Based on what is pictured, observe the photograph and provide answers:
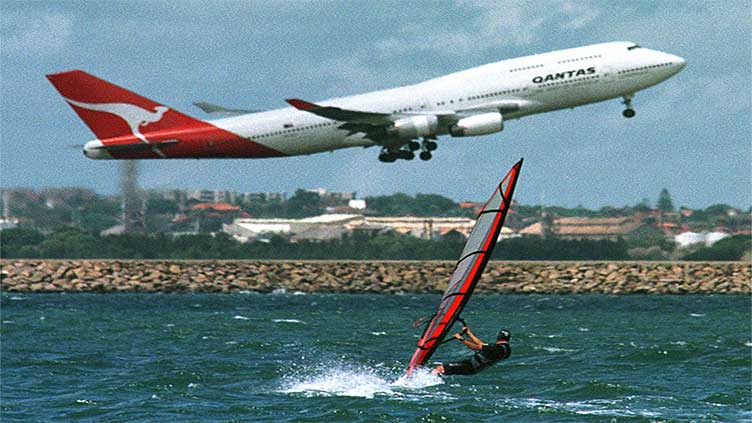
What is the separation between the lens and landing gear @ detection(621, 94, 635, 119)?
68.6 m

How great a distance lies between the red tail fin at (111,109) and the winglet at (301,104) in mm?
7460

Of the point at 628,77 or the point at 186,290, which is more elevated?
the point at 628,77

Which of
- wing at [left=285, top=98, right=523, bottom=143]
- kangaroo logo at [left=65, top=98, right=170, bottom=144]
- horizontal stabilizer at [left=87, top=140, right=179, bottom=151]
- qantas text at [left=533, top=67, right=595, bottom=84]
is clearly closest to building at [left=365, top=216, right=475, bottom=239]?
kangaroo logo at [left=65, top=98, right=170, bottom=144]

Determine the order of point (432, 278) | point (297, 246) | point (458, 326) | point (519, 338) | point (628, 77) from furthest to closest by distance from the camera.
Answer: point (297, 246) → point (432, 278) → point (628, 77) → point (458, 326) → point (519, 338)

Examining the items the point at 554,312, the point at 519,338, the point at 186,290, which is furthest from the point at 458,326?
the point at 186,290

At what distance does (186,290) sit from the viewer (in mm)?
92562

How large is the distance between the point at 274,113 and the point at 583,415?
3671 centimetres

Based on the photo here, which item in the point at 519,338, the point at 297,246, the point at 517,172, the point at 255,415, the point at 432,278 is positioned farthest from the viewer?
the point at 297,246

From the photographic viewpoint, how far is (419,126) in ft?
230

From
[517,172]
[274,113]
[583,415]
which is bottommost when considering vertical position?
[583,415]

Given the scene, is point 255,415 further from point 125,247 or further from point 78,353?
point 125,247

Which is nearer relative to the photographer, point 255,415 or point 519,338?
point 255,415

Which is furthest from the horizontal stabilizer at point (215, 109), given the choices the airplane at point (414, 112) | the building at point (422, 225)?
the building at point (422, 225)

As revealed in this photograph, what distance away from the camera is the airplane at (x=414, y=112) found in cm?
6794
